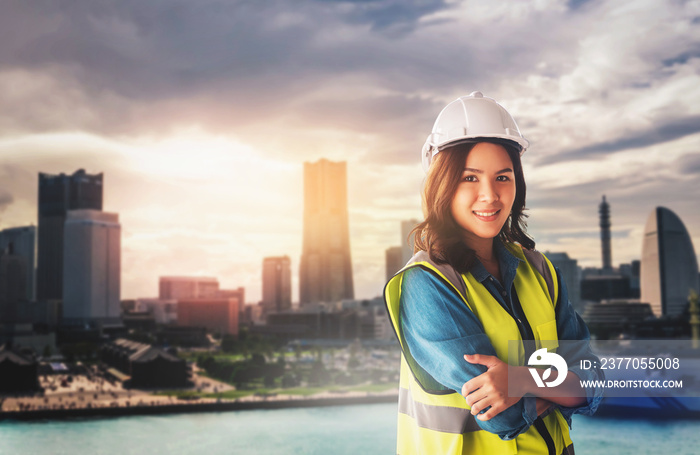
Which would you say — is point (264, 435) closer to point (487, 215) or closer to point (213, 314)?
point (487, 215)

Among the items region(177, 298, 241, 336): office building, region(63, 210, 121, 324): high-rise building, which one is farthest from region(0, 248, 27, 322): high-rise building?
region(177, 298, 241, 336): office building

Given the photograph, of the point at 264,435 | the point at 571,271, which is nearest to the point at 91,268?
the point at 571,271

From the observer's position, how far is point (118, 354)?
84.2 ft

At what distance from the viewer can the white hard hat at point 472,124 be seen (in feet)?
2.36

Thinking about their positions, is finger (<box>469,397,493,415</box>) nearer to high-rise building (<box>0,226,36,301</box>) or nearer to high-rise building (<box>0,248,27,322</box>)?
high-rise building (<box>0,248,27,322</box>)

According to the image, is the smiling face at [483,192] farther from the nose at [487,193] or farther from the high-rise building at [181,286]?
the high-rise building at [181,286]

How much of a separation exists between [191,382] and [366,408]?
6041 millimetres

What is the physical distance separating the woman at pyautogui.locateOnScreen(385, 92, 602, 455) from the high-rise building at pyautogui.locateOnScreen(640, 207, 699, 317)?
3303 centimetres

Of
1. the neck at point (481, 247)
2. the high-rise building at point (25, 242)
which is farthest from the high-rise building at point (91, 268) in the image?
the neck at point (481, 247)

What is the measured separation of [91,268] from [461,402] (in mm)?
45305

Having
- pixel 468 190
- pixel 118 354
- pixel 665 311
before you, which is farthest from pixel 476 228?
pixel 665 311

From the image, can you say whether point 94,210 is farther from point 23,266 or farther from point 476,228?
point 476,228

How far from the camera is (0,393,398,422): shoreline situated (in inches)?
697

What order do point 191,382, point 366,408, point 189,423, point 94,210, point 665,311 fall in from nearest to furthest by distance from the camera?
point 189,423 < point 366,408 < point 191,382 < point 665,311 < point 94,210
